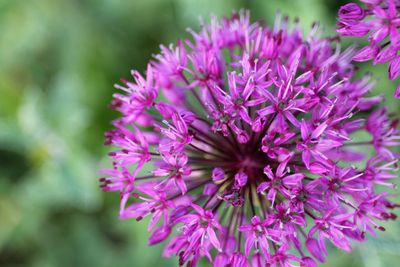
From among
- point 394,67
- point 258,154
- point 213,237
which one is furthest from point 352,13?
point 213,237

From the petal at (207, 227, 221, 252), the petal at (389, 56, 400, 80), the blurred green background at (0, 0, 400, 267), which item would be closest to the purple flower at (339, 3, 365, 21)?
the petal at (389, 56, 400, 80)

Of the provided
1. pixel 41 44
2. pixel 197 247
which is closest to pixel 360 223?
pixel 197 247

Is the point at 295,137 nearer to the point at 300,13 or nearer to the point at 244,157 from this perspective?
the point at 244,157

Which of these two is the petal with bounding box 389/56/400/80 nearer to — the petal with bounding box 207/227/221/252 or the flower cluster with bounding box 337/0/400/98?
the flower cluster with bounding box 337/0/400/98

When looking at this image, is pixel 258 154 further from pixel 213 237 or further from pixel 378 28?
pixel 378 28

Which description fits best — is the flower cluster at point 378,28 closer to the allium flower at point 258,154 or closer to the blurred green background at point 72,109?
the allium flower at point 258,154

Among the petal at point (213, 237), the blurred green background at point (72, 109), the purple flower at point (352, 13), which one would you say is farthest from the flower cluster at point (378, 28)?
the blurred green background at point (72, 109)
